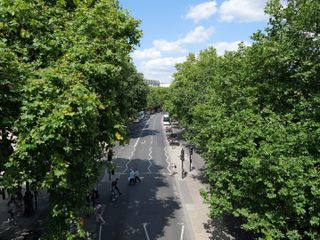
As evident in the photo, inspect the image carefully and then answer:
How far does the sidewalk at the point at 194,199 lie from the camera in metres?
19.1

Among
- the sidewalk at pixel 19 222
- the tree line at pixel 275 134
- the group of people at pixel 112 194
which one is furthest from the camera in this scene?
the group of people at pixel 112 194

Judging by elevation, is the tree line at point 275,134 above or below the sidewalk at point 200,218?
above

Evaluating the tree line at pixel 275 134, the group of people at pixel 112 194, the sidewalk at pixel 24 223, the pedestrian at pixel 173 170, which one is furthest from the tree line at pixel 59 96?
→ the pedestrian at pixel 173 170

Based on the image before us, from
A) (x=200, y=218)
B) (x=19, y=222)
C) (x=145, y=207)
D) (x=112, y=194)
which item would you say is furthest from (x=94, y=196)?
(x=200, y=218)

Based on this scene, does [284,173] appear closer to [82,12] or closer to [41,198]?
[82,12]

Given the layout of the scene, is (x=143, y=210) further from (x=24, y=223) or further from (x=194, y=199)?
(x=24, y=223)

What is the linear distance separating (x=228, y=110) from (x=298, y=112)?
3479 millimetres

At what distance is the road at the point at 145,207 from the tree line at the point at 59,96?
595 centimetres

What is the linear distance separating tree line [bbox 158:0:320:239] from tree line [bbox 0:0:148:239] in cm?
479

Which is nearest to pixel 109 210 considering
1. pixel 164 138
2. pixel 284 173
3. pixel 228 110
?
pixel 228 110

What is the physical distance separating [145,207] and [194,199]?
11.8ft

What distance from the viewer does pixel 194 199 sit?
2422 centimetres

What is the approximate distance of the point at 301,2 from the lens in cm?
1414

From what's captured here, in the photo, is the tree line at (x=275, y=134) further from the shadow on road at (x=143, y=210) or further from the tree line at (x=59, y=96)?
the shadow on road at (x=143, y=210)
